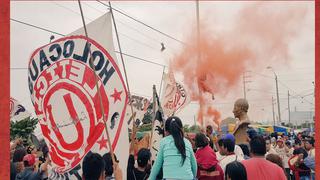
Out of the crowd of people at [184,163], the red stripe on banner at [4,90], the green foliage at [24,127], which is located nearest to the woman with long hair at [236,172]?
the crowd of people at [184,163]

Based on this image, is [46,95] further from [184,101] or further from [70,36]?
[184,101]

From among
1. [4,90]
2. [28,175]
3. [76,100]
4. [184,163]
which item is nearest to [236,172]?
[184,163]

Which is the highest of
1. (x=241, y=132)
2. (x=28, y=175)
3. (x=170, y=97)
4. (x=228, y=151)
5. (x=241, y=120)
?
(x=170, y=97)

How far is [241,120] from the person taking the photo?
700cm

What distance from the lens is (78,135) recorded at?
20.9 feet

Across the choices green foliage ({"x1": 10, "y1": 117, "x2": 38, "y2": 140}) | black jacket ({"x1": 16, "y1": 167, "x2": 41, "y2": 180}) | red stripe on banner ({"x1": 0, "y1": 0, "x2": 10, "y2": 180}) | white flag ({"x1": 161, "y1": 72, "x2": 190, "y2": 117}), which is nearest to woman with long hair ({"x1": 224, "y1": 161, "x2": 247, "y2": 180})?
red stripe on banner ({"x1": 0, "y1": 0, "x2": 10, "y2": 180})

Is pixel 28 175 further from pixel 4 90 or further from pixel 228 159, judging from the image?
pixel 228 159

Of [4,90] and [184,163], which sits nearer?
[4,90]

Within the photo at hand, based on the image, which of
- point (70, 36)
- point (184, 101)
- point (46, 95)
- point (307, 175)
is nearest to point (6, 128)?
point (46, 95)

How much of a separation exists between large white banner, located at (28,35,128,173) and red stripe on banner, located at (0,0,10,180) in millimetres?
1707

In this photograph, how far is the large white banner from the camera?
6.38 metres

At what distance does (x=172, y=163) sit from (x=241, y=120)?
2.23m

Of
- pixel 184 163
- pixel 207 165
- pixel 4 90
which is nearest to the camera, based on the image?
pixel 4 90

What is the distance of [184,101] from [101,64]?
1148 centimetres
